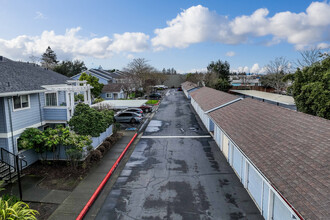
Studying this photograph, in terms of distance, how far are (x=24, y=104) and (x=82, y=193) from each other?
770cm

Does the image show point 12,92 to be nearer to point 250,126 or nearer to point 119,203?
point 119,203

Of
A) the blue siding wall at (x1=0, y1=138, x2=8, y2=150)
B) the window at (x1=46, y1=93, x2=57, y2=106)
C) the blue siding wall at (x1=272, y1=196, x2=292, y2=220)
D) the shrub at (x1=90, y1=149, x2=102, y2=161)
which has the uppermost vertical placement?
the window at (x1=46, y1=93, x2=57, y2=106)

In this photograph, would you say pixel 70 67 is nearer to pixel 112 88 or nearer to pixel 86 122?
pixel 112 88

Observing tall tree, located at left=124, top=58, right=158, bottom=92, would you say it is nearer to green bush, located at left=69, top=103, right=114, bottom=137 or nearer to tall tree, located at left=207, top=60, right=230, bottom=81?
tall tree, located at left=207, top=60, right=230, bottom=81

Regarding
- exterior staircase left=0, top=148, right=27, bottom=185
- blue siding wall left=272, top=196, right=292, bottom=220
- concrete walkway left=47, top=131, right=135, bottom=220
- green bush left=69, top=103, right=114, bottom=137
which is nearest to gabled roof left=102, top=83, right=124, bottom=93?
green bush left=69, top=103, right=114, bottom=137

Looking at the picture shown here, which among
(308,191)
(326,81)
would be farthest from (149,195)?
(326,81)

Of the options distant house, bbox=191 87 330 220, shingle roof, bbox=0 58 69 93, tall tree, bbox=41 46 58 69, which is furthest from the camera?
tall tree, bbox=41 46 58 69

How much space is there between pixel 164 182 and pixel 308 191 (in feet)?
25.0

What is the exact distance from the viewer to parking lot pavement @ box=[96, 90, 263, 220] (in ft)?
32.1

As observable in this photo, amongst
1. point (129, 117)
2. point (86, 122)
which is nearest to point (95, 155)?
point (86, 122)

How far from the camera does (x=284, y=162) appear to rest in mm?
8414

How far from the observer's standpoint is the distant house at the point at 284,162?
21.1 ft

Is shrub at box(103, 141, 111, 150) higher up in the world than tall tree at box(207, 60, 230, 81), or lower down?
lower down

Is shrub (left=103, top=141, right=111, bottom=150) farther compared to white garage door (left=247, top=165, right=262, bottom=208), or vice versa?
shrub (left=103, top=141, right=111, bottom=150)
